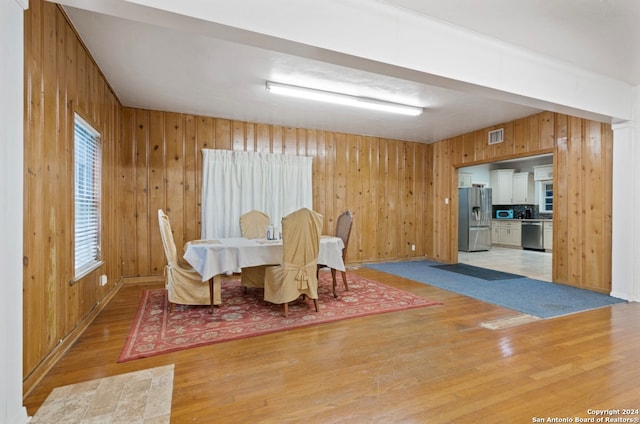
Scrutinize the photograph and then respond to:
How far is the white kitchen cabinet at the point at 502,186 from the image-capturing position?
32.0 feet

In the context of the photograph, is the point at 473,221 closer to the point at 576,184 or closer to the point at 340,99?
the point at 576,184

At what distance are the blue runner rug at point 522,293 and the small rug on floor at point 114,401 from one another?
3.51 meters

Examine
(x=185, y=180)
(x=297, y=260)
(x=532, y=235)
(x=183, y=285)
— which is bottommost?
(x=183, y=285)

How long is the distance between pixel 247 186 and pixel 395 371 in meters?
4.03

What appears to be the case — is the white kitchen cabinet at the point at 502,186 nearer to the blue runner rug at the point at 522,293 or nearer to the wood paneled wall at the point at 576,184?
the wood paneled wall at the point at 576,184

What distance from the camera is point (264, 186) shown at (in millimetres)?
5566

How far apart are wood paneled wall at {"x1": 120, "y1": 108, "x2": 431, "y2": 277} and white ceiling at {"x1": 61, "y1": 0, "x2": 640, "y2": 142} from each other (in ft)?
1.24

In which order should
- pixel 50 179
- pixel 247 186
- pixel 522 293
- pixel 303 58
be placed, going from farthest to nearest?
pixel 247 186, pixel 522 293, pixel 303 58, pixel 50 179

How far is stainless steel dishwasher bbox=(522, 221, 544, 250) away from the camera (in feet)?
28.3

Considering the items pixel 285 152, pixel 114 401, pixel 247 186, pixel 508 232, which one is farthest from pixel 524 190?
pixel 114 401

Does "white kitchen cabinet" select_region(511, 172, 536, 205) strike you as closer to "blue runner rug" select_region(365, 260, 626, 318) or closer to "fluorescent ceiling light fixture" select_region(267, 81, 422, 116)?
"blue runner rug" select_region(365, 260, 626, 318)

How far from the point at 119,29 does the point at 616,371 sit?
15.1 feet

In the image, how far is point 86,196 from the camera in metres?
3.27

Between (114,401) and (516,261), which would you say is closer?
(114,401)
